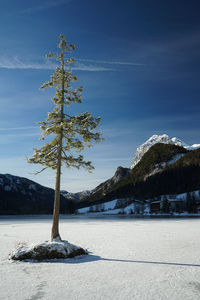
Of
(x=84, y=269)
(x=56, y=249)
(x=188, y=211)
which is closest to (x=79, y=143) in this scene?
(x=56, y=249)

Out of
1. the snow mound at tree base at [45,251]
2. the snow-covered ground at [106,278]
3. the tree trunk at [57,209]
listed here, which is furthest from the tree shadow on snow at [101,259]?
the tree trunk at [57,209]

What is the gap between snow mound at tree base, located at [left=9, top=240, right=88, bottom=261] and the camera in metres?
15.3

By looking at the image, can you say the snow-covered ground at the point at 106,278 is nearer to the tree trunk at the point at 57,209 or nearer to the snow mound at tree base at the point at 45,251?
the snow mound at tree base at the point at 45,251

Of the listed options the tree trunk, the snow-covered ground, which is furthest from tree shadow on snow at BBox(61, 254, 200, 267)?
the tree trunk

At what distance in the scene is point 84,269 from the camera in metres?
12.6

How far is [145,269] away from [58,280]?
4.54 metres

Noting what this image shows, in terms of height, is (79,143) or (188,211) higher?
(79,143)

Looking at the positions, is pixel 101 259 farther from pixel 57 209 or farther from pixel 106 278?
pixel 57 209

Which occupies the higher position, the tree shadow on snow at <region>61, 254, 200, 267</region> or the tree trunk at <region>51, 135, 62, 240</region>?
the tree trunk at <region>51, 135, 62, 240</region>

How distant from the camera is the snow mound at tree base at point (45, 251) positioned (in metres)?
15.3

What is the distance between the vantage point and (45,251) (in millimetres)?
15555

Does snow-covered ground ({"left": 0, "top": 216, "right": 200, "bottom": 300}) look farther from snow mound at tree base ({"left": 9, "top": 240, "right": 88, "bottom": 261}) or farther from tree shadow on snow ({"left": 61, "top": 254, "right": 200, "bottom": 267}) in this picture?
snow mound at tree base ({"left": 9, "top": 240, "right": 88, "bottom": 261})

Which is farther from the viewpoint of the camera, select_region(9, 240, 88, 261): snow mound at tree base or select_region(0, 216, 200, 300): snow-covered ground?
select_region(9, 240, 88, 261): snow mound at tree base

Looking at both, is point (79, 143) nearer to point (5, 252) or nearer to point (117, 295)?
point (5, 252)
